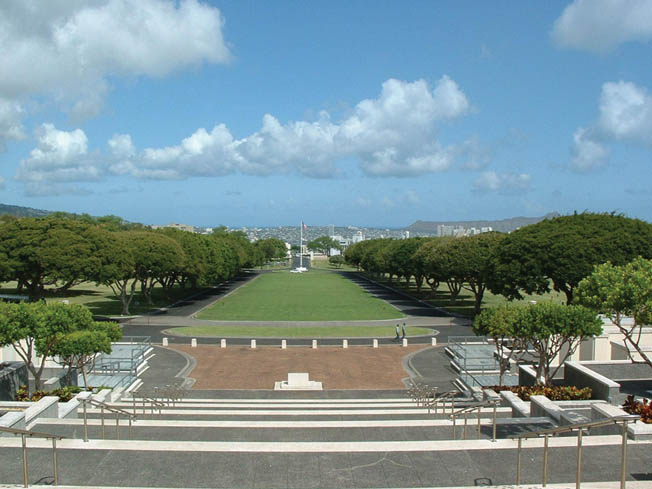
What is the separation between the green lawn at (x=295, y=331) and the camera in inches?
1724

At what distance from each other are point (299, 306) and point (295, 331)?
18289 mm

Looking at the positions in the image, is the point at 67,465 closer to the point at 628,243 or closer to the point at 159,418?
the point at 159,418

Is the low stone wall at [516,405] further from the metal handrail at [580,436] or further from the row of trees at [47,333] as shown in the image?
the row of trees at [47,333]

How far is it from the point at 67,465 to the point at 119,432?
152 inches

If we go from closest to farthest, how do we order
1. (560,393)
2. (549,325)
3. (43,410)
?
(43,410) → (560,393) → (549,325)

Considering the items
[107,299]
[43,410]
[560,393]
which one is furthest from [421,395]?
[107,299]

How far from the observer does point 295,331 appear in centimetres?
4597

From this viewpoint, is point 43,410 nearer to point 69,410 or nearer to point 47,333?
point 69,410

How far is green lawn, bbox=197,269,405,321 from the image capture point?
55306mm

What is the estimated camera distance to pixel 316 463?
1167 centimetres

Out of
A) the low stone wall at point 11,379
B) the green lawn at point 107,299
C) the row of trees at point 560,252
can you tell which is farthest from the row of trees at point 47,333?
the green lawn at point 107,299

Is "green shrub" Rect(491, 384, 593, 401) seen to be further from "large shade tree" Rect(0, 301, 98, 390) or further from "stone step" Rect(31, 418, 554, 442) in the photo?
"large shade tree" Rect(0, 301, 98, 390)

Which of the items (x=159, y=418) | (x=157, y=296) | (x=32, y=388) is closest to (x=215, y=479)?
(x=159, y=418)

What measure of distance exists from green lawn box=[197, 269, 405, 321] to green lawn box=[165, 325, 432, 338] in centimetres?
596
